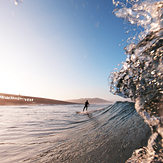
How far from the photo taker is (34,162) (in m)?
2.08

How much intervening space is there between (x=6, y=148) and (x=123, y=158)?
2806 mm

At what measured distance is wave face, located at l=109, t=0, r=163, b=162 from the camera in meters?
2.23

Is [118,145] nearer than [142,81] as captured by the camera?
Yes

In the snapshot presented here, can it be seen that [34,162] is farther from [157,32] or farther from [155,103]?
[157,32]

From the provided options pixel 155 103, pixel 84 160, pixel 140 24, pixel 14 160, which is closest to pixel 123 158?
pixel 84 160

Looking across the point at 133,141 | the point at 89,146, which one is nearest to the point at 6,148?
the point at 89,146

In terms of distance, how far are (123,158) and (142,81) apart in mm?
2008

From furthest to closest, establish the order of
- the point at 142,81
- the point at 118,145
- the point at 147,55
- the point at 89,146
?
the point at 142,81 < the point at 147,55 < the point at 89,146 < the point at 118,145

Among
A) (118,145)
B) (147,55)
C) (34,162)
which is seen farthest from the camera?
(147,55)

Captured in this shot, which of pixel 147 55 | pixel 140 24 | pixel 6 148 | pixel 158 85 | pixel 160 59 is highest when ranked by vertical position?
pixel 140 24

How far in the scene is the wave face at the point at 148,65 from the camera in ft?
7.31

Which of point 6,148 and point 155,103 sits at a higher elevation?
point 155,103

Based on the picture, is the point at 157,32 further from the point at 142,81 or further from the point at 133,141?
the point at 133,141

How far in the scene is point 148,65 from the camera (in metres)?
2.80
